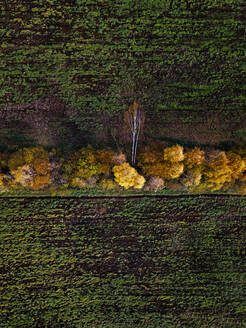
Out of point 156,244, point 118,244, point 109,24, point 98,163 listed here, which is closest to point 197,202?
point 156,244

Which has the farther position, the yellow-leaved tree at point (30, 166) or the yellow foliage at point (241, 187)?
the yellow foliage at point (241, 187)

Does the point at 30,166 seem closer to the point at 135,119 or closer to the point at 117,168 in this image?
the point at 117,168

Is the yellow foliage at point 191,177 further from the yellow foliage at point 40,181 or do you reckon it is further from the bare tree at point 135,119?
the yellow foliage at point 40,181

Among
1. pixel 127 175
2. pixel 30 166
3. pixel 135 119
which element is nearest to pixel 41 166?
pixel 30 166

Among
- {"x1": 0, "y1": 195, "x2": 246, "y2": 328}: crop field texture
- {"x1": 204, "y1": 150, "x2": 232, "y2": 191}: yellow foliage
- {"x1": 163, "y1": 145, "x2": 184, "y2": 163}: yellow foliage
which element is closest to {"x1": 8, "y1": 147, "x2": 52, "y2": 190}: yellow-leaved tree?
{"x1": 0, "y1": 195, "x2": 246, "y2": 328}: crop field texture

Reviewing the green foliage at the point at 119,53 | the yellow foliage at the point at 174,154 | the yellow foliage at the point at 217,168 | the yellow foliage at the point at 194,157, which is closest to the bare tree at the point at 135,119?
the green foliage at the point at 119,53

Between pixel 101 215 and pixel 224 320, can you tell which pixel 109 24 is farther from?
pixel 224 320
